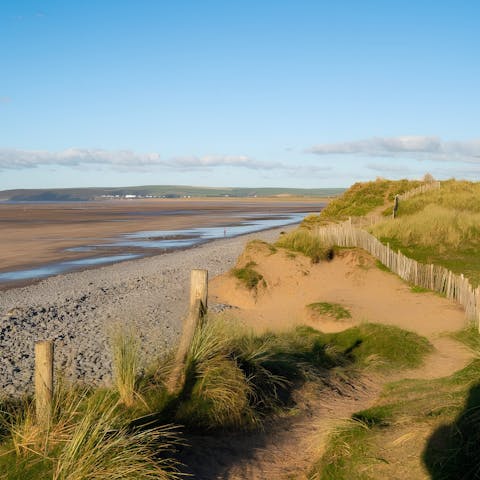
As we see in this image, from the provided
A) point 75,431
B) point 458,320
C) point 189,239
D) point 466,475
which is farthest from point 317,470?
point 189,239

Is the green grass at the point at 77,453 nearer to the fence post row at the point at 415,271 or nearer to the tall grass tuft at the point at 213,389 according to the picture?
the tall grass tuft at the point at 213,389

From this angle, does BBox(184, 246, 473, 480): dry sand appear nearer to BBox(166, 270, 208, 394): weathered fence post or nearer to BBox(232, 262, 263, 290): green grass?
BBox(232, 262, 263, 290): green grass

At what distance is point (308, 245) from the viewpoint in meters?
17.7

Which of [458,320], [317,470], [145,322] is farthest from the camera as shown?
[145,322]

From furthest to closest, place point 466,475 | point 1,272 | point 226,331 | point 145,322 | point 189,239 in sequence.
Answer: point 189,239
point 1,272
point 145,322
point 226,331
point 466,475

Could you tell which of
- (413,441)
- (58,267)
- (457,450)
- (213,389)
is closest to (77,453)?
(213,389)

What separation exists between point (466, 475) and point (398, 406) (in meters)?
2.31

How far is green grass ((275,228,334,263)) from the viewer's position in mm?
17175

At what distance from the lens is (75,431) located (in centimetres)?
514

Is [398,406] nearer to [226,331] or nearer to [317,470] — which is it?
[317,470]

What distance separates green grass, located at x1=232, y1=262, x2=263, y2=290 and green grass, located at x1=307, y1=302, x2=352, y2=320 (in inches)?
102

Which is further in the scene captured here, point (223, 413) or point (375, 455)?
point (223, 413)

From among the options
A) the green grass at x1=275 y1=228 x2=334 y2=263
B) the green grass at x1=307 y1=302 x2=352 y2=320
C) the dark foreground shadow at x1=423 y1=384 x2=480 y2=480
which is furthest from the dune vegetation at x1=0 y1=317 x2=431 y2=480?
the green grass at x1=275 y1=228 x2=334 y2=263

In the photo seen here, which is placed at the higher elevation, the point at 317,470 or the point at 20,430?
the point at 20,430
